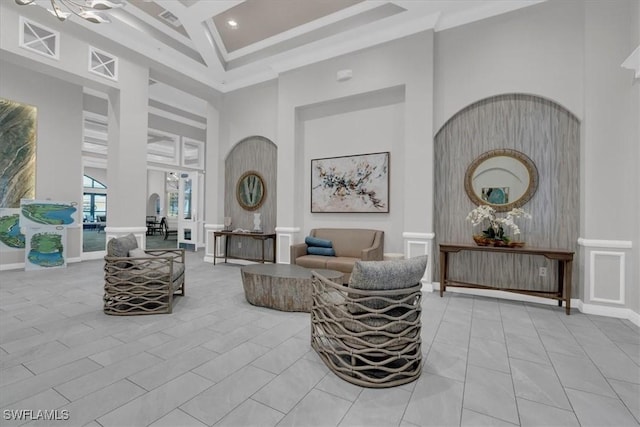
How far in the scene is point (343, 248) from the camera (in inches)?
209

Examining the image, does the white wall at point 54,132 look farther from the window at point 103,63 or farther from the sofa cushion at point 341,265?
the sofa cushion at point 341,265

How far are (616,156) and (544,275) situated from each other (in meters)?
1.63

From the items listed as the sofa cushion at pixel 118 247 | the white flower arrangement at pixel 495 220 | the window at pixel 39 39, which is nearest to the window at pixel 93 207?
the window at pixel 39 39

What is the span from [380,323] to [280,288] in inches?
68.5

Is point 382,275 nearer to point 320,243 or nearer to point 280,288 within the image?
point 280,288

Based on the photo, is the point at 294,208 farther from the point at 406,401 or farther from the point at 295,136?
the point at 406,401

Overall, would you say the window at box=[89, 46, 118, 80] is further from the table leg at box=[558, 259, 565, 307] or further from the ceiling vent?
the table leg at box=[558, 259, 565, 307]

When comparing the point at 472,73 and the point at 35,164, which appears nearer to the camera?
the point at 472,73

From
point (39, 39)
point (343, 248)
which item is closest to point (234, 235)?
point (343, 248)

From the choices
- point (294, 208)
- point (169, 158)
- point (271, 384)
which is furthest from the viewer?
point (169, 158)

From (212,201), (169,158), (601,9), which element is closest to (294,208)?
(212,201)

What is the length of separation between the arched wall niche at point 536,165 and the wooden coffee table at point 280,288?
2126mm

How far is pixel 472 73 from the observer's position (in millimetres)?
4527

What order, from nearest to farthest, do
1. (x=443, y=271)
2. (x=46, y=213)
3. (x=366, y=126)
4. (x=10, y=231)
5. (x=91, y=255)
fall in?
(x=443, y=271) < (x=366, y=126) < (x=10, y=231) < (x=46, y=213) < (x=91, y=255)
